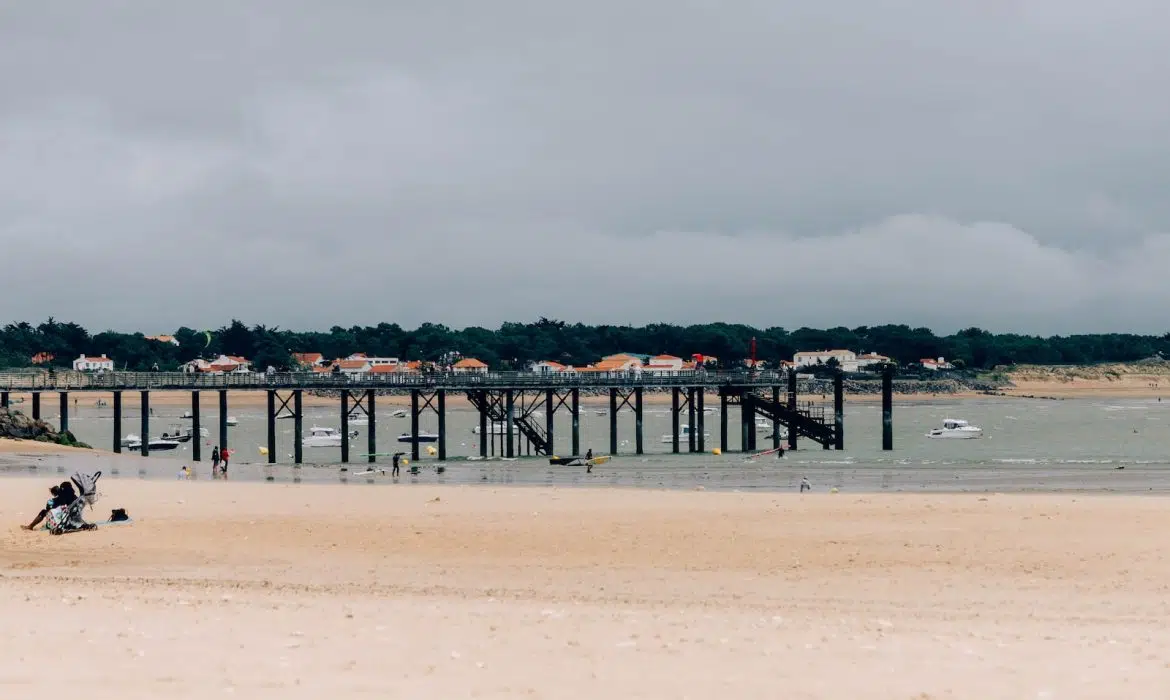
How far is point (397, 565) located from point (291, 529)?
510 cm

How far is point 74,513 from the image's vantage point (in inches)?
886

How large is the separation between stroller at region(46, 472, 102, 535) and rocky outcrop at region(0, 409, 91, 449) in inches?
1212

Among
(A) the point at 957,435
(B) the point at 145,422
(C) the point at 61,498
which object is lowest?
(A) the point at 957,435

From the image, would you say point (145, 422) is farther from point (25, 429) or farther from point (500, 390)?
point (500, 390)

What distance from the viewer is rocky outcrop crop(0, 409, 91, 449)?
5091 centimetres

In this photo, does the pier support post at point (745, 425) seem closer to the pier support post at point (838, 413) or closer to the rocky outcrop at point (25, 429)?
the pier support post at point (838, 413)

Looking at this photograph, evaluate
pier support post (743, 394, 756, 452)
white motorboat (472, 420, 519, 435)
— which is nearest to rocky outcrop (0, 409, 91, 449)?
white motorboat (472, 420, 519, 435)

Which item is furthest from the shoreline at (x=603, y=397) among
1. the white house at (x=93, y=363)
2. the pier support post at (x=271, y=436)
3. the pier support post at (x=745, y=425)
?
the pier support post at (x=271, y=436)

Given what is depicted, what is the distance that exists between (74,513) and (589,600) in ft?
39.0

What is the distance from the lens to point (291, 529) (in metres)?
24.2

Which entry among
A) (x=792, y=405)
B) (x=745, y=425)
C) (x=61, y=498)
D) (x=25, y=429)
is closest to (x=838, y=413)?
(x=792, y=405)

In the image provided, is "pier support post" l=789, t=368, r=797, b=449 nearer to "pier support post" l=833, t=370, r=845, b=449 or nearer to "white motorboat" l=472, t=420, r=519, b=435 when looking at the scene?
"pier support post" l=833, t=370, r=845, b=449

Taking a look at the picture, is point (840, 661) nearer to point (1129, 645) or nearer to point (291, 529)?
point (1129, 645)

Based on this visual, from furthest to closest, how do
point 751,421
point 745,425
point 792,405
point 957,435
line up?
point 957,435 < point 792,405 < point 745,425 < point 751,421
